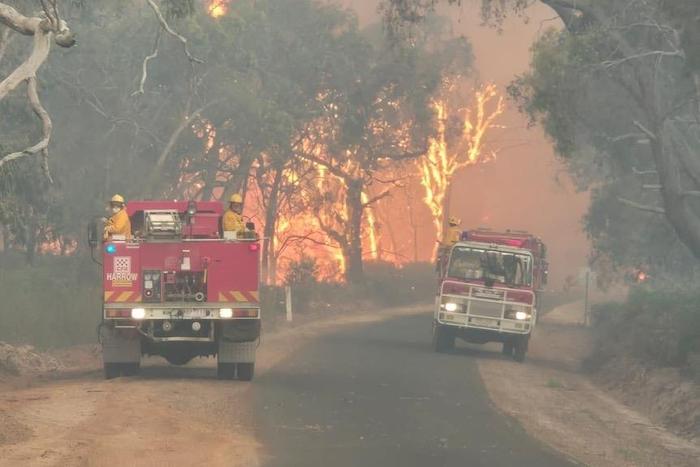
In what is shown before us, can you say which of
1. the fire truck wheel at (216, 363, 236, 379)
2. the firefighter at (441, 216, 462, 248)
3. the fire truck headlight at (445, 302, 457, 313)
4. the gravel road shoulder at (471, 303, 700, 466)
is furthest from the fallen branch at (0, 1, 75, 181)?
the firefighter at (441, 216, 462, 248)

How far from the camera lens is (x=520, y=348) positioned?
1030 inches

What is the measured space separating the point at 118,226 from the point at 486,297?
1024cm

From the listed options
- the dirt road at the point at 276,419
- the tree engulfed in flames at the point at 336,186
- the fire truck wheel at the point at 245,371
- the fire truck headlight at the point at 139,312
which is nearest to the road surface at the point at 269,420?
the dirt road at the point at 276,419

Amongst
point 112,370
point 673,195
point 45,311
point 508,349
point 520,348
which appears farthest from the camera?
point 673,195

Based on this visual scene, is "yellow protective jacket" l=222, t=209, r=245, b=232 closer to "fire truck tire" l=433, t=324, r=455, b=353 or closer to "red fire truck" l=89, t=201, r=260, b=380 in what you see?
"red fire truck" l=89, t=201, r=260, b=380

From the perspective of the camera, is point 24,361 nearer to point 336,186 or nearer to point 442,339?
point 442,339

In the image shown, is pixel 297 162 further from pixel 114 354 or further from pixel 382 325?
pixel 114 354

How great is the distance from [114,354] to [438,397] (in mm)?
4969

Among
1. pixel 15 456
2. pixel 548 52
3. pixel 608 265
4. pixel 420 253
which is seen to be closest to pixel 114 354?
pixel 15 456

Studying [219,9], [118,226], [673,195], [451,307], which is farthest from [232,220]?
[219,9]

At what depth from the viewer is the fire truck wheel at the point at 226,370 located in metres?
18.8

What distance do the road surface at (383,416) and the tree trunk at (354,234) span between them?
2591 cm

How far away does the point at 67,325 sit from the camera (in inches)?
1041

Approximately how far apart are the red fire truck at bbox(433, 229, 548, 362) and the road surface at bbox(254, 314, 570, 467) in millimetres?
998
